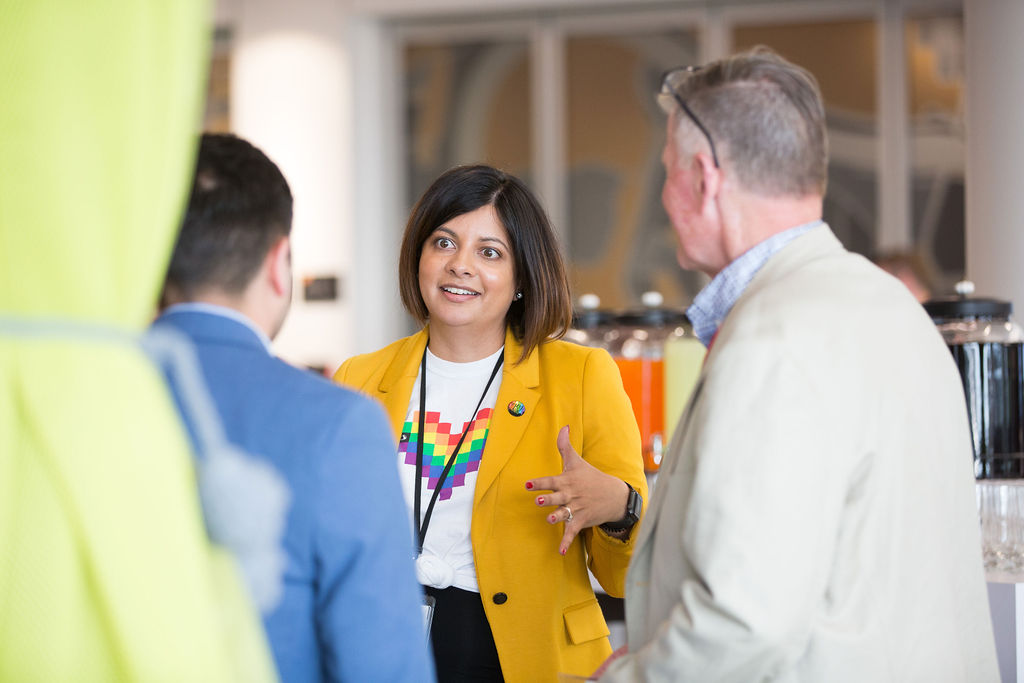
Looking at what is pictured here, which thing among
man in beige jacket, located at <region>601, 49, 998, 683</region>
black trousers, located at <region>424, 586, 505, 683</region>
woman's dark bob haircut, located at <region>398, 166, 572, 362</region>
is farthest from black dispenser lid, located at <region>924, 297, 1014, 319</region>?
black trousers, located at <region>424, 586, 505, 683</region>

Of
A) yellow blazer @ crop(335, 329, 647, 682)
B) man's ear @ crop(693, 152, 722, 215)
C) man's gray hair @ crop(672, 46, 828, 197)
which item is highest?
man's gray hair @ crop(672, 46, 828, 197)

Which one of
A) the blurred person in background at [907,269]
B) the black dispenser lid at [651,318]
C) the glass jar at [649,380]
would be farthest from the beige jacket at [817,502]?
the blurred person in background at [907,269]

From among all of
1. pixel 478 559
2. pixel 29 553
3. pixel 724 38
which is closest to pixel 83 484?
pixel 29 553

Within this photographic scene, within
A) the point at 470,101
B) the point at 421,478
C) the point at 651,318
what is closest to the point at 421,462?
the point at 421,478

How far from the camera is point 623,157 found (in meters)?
6.65

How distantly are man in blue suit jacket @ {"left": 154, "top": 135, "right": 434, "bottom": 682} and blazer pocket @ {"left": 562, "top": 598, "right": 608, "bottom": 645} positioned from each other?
793mm

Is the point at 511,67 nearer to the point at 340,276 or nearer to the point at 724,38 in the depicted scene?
the point at 724,38

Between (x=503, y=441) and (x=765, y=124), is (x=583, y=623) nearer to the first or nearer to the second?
(x=503, y=441)

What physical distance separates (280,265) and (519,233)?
3.24ft

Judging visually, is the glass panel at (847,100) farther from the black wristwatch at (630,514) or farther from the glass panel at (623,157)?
the black wristwatch at (630,514)

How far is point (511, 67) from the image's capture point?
6766 millimetres

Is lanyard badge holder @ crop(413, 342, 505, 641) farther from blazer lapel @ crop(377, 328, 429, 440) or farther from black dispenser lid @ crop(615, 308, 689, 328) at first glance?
black dispenser lid @ crop(615, 308, 689, 328)

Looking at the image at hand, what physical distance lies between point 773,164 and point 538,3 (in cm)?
518

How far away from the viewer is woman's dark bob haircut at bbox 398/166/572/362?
2066 millimetres
